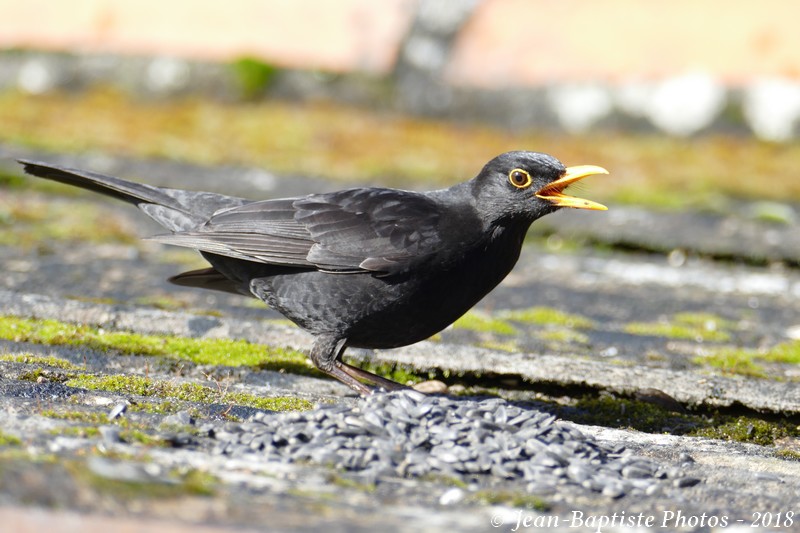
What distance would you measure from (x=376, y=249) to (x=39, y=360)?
1302 mm

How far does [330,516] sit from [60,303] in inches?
99.4

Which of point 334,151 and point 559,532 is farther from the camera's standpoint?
point 334,151

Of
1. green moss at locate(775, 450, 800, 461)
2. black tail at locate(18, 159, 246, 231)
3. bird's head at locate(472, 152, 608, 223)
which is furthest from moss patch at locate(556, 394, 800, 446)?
black tail at locate(18, 159, 246, 231)

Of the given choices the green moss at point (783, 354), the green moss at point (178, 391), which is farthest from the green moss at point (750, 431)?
the green moss at point (178, 391)

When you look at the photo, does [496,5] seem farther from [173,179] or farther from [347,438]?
[347,438]

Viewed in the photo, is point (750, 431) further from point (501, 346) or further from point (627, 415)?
point (501, 346)

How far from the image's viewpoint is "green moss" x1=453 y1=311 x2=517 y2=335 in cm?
491

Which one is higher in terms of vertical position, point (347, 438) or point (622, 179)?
point (622, 179)

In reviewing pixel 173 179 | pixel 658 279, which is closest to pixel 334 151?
pixel 173 179

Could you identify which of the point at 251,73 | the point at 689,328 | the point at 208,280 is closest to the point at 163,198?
the point at 208,280

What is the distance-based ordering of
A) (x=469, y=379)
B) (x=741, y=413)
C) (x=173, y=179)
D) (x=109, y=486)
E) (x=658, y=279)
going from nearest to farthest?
(x=109, y=486), (x=741, y=413), (x=469, y=379), (x=658, y=279), (x=173, y=179)

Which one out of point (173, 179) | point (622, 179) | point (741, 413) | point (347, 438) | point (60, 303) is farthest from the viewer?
point (622, 179)

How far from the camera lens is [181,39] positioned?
8359 mm

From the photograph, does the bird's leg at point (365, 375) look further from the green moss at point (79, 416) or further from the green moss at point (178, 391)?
the green moss at point (79, 416)
